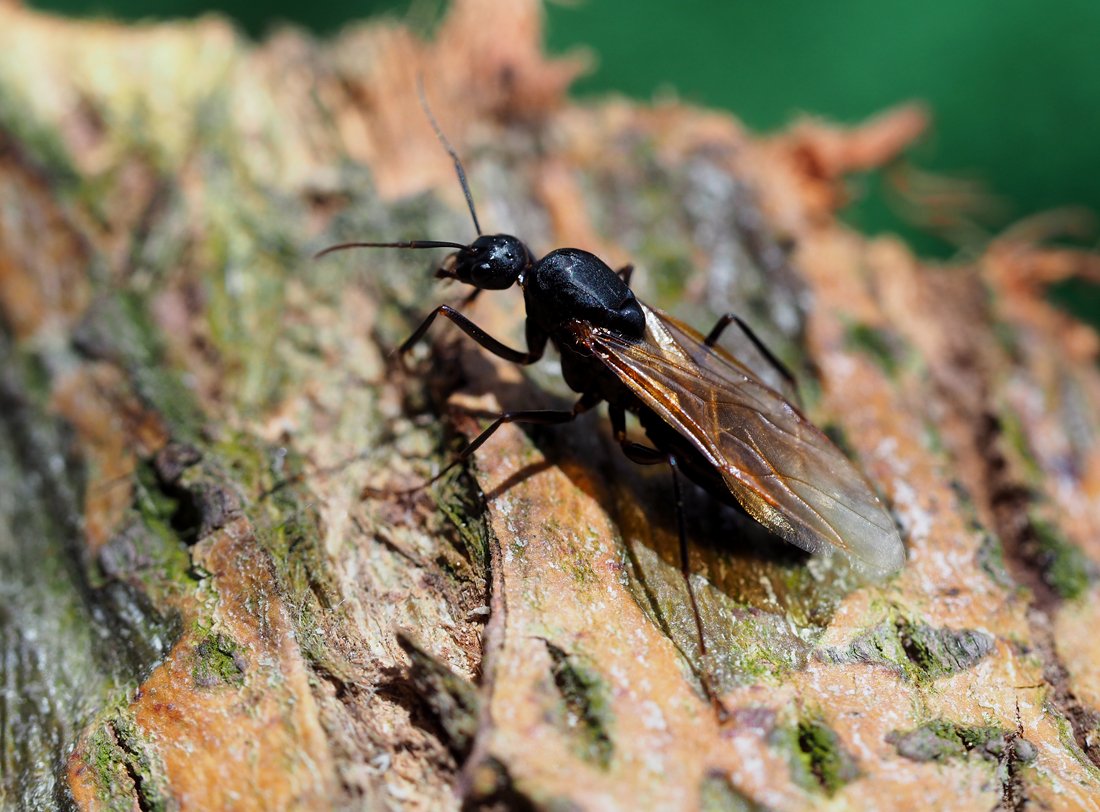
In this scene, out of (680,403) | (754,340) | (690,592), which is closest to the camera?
(690,592)

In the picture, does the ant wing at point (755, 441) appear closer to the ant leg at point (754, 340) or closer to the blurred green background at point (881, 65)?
the ant leg at point (754, 340)

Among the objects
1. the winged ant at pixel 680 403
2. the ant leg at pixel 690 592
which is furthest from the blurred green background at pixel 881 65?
the ant leg at pixel 690 592

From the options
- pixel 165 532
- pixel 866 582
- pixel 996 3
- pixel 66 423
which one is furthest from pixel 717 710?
pixel 996 3

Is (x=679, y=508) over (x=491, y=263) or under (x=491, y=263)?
under

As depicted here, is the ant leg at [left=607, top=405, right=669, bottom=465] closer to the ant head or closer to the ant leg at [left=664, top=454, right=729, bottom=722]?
the ant leg at [left=664, top=454, right=729, bottom=722]

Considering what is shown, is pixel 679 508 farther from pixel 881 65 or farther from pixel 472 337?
pixel 881 65

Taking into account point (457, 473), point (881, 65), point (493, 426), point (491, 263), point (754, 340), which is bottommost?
point (457, 473)

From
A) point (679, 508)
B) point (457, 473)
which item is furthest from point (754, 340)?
point (457, 473)
